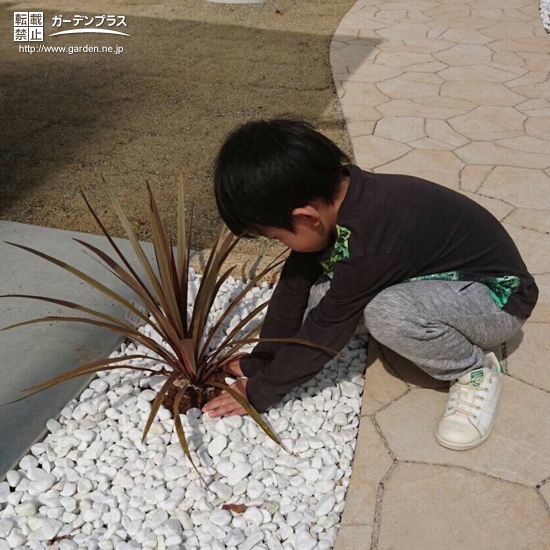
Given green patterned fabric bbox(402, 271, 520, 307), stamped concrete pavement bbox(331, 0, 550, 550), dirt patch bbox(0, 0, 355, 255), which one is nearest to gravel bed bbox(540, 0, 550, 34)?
stamped concrete pavement bbox(331, 0, 550, 550)

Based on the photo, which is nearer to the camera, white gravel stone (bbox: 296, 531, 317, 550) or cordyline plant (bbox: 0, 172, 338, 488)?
white gravel stone (bbox: 296, 531, 317, 550)

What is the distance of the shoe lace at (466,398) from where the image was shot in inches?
77.6

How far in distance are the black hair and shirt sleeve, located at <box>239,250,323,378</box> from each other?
0.39 metres

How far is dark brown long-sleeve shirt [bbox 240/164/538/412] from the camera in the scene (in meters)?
1.74

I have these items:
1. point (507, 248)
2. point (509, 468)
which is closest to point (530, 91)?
point (507, 248)

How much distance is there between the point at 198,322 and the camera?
195cm

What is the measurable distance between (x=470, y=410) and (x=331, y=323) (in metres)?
0.50

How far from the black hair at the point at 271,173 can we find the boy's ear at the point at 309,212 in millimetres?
10

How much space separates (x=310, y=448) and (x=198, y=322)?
47cm

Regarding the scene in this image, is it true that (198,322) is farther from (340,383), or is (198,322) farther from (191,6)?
(191,6)

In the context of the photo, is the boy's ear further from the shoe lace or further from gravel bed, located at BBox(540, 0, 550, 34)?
gravel bed, located at BBox(540, 0, 550, 34)

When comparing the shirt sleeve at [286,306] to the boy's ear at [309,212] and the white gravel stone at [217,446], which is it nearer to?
the white gravel stone at [217,446]

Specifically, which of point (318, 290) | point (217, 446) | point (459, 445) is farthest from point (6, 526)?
point (459, 445)

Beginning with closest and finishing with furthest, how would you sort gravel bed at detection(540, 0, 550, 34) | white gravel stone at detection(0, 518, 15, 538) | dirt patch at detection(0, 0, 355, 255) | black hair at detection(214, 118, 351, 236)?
black hair at detection(214, 118, 351, 236)
white gravel stone at detection(0, 518, 15, 538)
dirt patch at detection(0, 0, 355, 255)
gravel bed at detection(540, 0, 550, 34)
